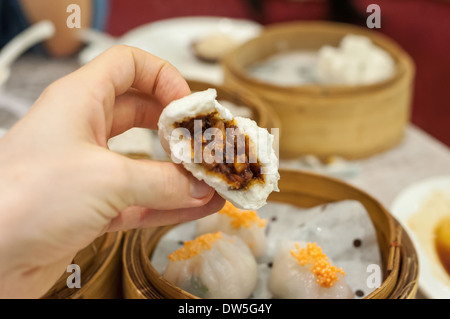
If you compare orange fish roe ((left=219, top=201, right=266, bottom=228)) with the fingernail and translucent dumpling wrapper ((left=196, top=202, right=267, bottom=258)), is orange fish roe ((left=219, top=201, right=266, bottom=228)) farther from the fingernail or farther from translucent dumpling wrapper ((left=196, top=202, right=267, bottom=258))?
the fingernail

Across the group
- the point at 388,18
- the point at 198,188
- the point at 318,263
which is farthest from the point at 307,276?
the point at 388,18

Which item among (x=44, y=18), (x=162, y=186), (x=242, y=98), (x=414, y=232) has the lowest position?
(x=414, y=232)

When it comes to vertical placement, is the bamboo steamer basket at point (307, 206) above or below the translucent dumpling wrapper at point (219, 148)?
below

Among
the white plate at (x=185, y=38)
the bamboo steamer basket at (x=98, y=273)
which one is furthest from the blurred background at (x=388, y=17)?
the bamboo steamer basket at (x=98, y=273)

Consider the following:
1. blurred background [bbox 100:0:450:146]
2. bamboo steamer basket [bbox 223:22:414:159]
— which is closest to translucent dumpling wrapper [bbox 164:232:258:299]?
bamboo steamer basket [bbox 223:22:414:159]

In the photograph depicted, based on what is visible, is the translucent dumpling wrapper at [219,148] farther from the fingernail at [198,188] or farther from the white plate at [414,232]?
the white plate at [414,232]

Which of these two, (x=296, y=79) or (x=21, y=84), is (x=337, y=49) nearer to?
(x=296, y=79)

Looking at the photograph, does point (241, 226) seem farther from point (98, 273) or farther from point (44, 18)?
point (44, 18)
